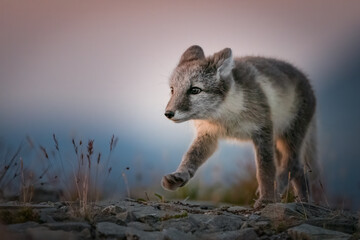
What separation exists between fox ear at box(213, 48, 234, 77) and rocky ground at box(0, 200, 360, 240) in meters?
2.31

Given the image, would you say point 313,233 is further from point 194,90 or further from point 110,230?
point 194,90

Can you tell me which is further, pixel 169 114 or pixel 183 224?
pixel 169 114

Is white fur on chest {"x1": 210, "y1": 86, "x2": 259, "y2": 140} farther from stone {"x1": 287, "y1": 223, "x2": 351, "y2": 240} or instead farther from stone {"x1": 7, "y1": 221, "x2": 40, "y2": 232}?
stone {"x1": 7, "y1": 221, "x2": 40, "y2": 232}

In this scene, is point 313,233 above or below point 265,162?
below

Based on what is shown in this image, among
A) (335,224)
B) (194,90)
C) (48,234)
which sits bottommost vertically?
(335,224)

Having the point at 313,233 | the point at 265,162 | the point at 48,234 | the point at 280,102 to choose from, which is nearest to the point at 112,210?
the point at 48,234

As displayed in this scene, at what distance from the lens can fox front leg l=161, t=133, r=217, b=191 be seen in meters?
5.93

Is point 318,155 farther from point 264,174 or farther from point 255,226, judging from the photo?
point 255,226

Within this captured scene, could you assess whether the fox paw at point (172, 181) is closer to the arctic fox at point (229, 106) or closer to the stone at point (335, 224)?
the arctic fox at point (229, 106)

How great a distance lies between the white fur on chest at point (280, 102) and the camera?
297 inches

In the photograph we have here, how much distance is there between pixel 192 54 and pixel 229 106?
121 centimetres

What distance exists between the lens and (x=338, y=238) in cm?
441

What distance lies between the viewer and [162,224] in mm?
4754

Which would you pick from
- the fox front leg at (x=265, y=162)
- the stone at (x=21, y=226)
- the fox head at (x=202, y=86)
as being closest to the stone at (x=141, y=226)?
the stone at (x=21, y=226)
